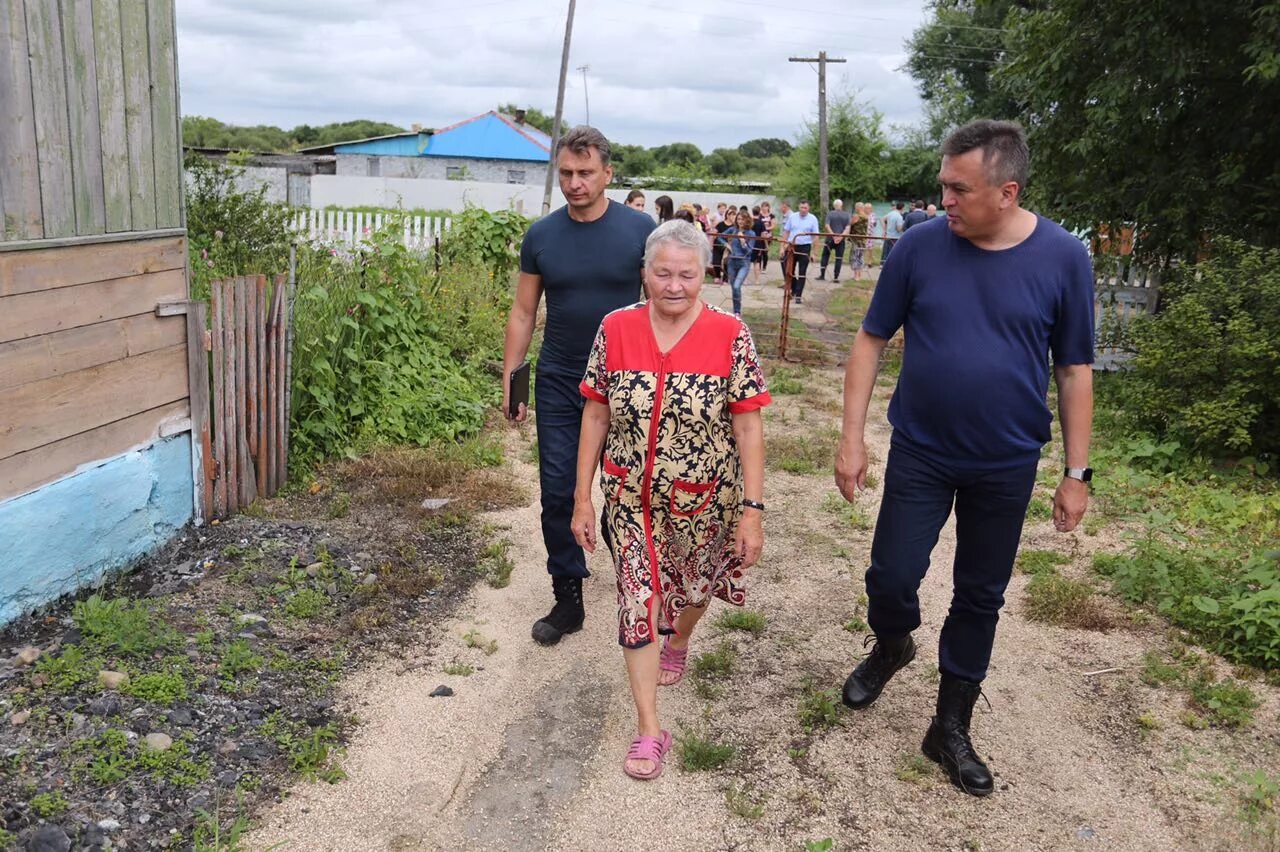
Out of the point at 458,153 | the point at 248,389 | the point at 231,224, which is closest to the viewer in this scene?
the point at 248,389

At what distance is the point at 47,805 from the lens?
2.95m

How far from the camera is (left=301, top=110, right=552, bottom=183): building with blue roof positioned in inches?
1817

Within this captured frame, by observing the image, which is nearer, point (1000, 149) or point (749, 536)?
point (1000, 149)

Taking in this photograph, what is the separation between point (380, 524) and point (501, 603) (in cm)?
110

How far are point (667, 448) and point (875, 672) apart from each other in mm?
1233

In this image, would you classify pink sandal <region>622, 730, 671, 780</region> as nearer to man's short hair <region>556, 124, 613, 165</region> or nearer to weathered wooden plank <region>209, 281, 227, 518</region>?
man's short hair <region>556, 124, 613, 165</region>

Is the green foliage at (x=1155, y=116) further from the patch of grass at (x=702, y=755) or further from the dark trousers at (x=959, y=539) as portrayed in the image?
the patch of grass at (x=702, y=755)

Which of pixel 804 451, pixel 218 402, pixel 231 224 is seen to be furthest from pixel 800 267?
pixel 218 402

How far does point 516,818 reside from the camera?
3203 millimetres

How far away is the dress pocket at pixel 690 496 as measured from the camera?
3.36 meters

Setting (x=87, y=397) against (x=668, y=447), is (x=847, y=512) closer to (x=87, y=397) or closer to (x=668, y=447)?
(x=668, y=447)

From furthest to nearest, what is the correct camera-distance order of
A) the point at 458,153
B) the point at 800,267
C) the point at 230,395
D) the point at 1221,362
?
the point at 458,153 → the point at 800,267 → the point at 1221,362 → the point at 230,395

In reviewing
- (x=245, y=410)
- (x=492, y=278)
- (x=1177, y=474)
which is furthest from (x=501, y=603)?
(x=492, y=278)

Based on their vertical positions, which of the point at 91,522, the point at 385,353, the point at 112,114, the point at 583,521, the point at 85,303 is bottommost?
the point at 91,522
